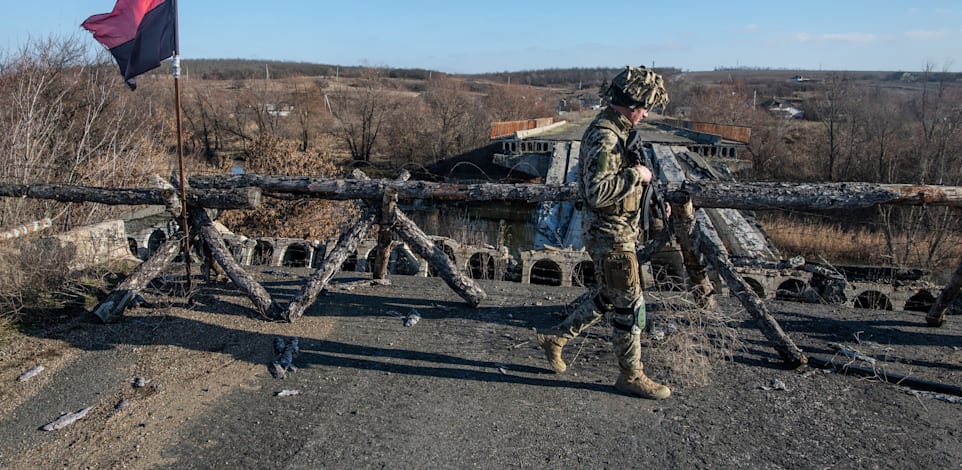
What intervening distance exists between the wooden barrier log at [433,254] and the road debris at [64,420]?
3.05 metres

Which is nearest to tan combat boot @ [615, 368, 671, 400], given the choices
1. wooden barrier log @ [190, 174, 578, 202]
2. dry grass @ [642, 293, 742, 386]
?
dry grass @ [642, 293, 742, 386]

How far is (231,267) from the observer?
6.39 m

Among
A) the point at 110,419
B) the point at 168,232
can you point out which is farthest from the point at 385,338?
the point at 168,232

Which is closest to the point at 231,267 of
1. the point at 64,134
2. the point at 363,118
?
the point at 64,134

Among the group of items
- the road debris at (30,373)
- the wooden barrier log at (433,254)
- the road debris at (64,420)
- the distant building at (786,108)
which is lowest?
the road debris at (64,420)

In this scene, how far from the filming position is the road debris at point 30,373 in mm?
5097

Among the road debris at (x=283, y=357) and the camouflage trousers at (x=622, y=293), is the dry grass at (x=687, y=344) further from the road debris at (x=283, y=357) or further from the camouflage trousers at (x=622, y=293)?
the road debris at (x=283, y=357)

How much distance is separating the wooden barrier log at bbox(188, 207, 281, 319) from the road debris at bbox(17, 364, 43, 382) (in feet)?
5.61

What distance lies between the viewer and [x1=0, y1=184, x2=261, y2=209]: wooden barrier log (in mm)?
6246

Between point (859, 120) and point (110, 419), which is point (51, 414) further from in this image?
point (859, 120)

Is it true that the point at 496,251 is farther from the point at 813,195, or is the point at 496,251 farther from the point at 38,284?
the point at 38,284

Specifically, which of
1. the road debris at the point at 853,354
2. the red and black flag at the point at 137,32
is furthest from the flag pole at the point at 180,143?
the road debris at the point at 853,354

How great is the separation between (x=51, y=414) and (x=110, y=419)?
1.50 feet

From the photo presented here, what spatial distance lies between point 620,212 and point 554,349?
1206mm
